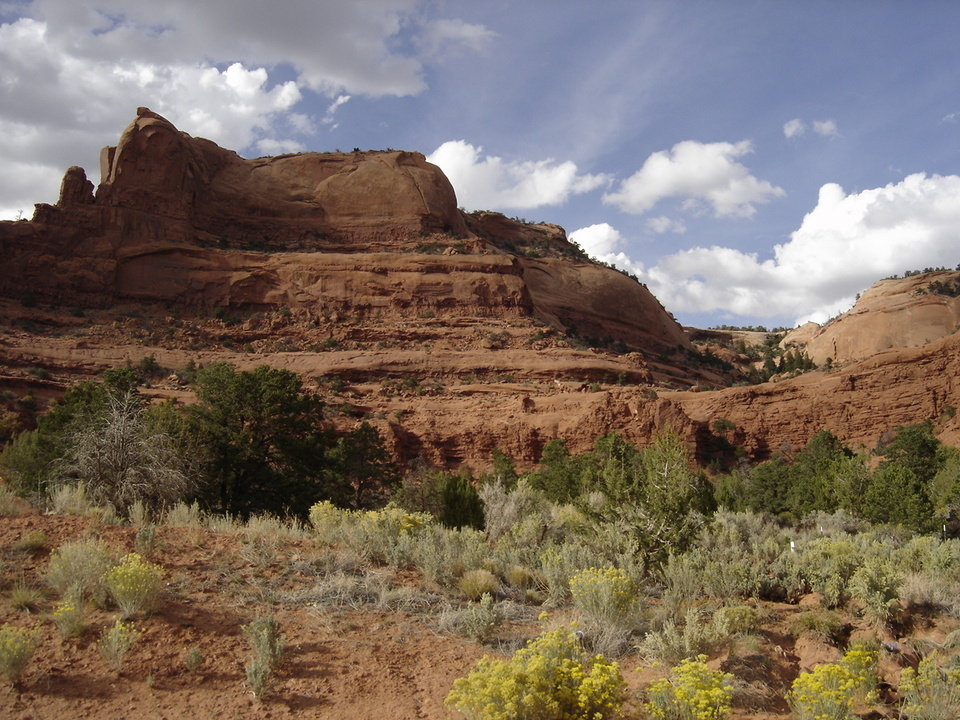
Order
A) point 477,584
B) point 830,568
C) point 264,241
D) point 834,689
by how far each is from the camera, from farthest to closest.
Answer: point 264,241
point 830,568
point 477,584
point 834,689

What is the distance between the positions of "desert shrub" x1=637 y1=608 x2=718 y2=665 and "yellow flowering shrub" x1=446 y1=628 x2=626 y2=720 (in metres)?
1.21

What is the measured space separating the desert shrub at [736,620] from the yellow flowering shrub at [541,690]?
2.51 meters

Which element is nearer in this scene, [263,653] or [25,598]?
[263,653]

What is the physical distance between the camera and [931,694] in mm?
6457

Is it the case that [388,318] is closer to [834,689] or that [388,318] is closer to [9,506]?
[9,506]

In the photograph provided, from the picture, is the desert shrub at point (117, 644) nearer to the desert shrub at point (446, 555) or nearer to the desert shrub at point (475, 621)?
the desert shrub at point (475, 621)

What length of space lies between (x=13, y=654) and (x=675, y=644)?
5.73 m

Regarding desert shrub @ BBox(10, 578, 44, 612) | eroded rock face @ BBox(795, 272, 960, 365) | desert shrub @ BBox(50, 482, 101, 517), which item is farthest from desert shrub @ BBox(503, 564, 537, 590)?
eroded rock face @ BBox(795, 272, 960, 365)

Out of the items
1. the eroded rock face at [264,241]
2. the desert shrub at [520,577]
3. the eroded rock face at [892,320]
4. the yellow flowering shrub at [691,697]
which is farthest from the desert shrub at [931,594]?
the eroded rock face at [892,320]

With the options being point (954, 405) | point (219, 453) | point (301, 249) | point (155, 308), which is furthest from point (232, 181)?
point (954, 405)

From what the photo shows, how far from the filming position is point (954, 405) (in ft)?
124

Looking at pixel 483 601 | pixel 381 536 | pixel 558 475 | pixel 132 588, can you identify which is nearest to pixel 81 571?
pixel 132 588

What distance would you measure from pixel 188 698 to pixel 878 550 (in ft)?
37.0

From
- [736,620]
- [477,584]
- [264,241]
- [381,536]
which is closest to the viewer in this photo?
[736,620]
